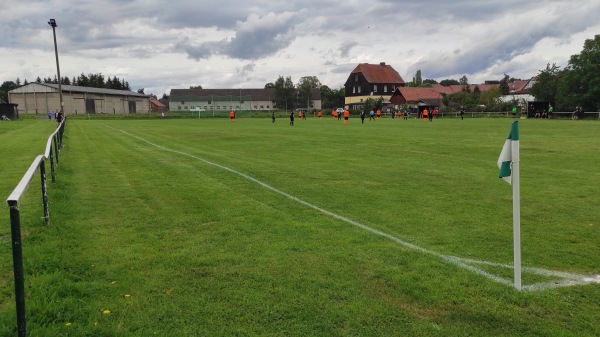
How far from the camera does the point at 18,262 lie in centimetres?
339

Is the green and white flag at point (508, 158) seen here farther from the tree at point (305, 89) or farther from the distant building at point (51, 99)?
the tree at point (305, 89)

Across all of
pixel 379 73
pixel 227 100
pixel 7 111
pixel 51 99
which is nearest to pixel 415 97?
pixel 379 73

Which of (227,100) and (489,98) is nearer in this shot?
(489,98)

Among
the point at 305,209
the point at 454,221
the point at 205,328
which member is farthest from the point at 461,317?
the point at 305,209

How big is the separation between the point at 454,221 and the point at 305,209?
2.57 meters

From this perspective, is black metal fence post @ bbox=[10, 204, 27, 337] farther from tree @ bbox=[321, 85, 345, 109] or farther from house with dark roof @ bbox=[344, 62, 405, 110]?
tree @ bbox=[321, 85, 345, 109]

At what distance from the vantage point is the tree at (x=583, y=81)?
63.3 m

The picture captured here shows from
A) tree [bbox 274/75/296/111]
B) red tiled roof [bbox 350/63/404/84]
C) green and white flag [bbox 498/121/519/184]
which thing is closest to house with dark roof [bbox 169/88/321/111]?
tree [bbox 274/75/296/111]

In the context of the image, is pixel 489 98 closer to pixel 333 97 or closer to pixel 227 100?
pixel 333 97

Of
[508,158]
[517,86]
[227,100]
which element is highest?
[517,86]

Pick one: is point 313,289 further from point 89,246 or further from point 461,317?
point 89,246

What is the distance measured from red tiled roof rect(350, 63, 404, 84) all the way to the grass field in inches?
4216

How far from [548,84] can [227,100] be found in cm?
9162

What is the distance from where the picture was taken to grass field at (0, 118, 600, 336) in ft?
13.6
